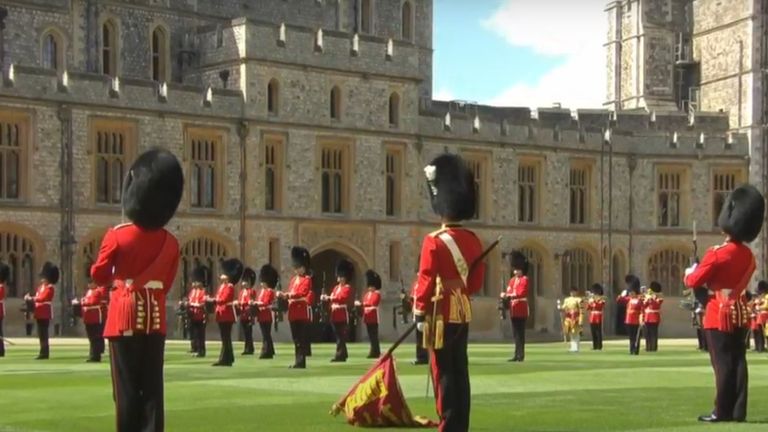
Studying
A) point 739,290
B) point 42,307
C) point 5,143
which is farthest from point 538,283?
point 739,290

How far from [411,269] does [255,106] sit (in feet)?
24.2

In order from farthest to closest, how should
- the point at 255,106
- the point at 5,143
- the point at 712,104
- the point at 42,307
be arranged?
the point at 712,104 → the point at 255,106 → the point at 5,143 → the point at 42,307

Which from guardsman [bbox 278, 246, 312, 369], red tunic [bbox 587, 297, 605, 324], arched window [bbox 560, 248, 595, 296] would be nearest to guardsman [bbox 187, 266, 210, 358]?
guardsman [bbox 278, 246, 312, 369]

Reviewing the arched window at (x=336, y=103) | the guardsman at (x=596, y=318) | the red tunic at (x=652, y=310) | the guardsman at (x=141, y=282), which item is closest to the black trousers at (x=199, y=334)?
the red tunic at (x=652, y=310)

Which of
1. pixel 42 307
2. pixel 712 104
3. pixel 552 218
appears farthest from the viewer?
→ pixel 712 104

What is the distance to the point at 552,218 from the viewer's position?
171 feet

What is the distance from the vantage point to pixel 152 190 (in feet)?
40.9

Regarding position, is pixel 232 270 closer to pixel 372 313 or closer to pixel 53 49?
pixel 372 313

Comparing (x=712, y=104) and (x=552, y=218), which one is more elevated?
(x=712, y=104)

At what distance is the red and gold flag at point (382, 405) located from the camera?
14797 millimetres

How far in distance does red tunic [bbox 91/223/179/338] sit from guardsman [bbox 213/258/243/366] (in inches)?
481

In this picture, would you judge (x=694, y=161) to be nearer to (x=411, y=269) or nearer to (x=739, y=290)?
(x=411, y=269)

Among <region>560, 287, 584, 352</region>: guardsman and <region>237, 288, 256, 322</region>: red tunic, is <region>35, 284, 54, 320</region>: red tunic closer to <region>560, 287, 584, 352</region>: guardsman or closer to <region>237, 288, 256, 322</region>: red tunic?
<region>237, 288, 256, 322</region>: red tunic

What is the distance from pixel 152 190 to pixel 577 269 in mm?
41336
